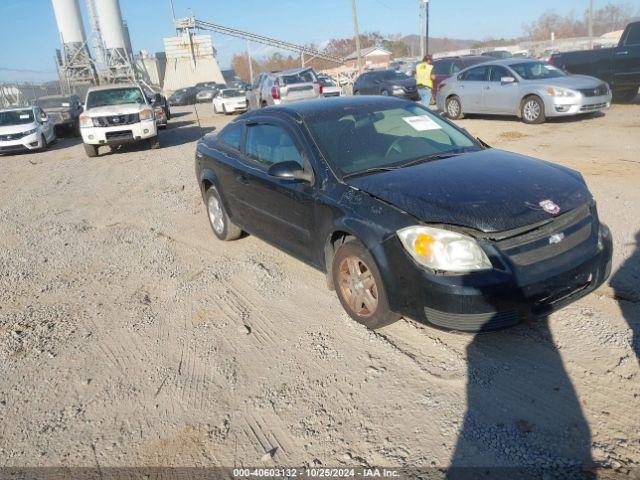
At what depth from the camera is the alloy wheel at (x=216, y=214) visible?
5.84 m

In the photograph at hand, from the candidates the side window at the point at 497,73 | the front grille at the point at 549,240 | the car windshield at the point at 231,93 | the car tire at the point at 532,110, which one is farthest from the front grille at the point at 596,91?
the car windshield at the point at 231,93

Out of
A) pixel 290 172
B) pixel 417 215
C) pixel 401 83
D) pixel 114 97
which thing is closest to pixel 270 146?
pixel 290 172

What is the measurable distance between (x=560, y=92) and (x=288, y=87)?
32.5 ft

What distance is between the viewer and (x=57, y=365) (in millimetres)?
3666

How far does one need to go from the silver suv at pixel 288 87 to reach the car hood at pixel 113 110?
570 cm

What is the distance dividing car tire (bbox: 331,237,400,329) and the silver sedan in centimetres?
1021

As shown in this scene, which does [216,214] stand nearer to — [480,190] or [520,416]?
[480,190]

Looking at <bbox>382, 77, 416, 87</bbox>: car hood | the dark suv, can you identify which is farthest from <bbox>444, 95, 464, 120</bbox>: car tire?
<bbox>382, 77, 416, 87</bbox>: car hood

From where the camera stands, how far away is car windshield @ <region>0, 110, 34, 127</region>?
16500mm

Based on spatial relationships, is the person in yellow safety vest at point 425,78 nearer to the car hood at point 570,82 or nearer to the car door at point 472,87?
the car door at point 472,87

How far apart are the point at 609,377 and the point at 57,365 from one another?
366 cm

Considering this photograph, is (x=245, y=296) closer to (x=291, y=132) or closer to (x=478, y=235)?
(x=291, y=132)

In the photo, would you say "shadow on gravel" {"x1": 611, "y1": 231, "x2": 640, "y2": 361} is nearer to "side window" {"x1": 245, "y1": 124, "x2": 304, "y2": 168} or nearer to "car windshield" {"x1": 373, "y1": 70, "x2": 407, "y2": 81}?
"side window" {"x1": 245, "y1": 124, "x2": 304, "y2": 168}

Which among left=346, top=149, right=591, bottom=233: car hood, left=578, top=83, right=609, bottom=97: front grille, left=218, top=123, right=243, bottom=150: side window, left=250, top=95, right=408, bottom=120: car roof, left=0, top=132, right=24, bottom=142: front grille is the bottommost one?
left=578, top=83, right=609, bottom=97: front grille
